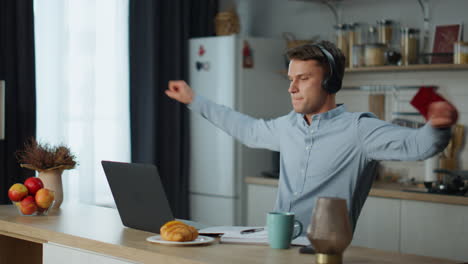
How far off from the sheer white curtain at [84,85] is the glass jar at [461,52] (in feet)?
7.49

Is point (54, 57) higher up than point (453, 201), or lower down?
higher up

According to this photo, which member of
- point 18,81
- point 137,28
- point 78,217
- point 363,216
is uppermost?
point 137,28

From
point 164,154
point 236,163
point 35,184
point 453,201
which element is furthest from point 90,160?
point 453,201

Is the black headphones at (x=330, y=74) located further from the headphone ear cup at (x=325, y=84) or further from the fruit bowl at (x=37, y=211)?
the fruit bowl at (x=37, y=211)

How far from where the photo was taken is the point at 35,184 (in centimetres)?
293

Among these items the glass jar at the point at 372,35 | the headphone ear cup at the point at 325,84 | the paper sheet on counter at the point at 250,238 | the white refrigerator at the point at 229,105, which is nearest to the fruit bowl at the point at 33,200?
the paper sheet on counter at the point at 250,238

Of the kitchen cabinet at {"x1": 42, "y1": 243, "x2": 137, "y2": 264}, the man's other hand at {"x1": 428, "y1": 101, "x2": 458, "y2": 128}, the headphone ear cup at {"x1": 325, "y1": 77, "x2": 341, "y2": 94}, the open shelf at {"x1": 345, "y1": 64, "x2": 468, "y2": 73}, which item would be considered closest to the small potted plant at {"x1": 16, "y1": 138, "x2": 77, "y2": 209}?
the kitchen cabinet at {"x1": 42, "y1": 243, "x2": 137, "y2": 264}

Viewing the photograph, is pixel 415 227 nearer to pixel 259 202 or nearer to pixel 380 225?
pixel 380 225

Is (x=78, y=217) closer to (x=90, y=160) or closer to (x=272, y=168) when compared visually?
(x=90, y=160)

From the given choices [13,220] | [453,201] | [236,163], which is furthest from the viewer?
[236,163]

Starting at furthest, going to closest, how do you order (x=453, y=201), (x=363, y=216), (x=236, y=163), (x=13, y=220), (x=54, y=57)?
1. (x=236, y=163)
2. (x=54, y=57)
3. (x=363, y=216)
4. (x=453, y=201)
5. (x=13, y=220)

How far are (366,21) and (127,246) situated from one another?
3264mm

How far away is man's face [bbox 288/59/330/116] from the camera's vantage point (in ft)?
8.04

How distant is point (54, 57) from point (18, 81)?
32 centimetres
